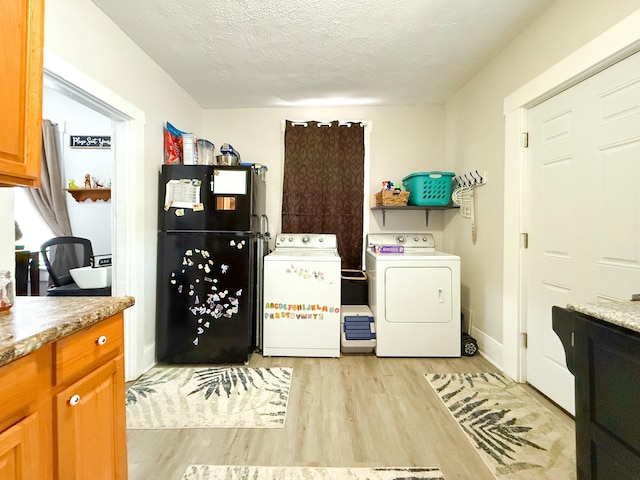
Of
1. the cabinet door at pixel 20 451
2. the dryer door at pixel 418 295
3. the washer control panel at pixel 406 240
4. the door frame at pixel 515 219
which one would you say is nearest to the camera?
the cabinet door at pixel 20 451

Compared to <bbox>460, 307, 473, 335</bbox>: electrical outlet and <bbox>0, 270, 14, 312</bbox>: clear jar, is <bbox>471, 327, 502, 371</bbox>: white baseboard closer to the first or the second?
<bbox>460, 307, 473, 335</bbox>: electrical outlet

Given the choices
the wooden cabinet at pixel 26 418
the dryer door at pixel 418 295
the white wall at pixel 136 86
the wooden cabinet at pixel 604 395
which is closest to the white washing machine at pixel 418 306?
the dryer door at pixel 418 295

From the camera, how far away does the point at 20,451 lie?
686mm

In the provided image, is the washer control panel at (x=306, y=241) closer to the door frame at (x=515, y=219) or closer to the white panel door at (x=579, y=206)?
the door frame at (x=515, y=219)

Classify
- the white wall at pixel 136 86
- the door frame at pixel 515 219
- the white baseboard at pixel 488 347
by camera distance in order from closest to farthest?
the white wall at pixel 136 86, the door frame at pixel 515 219, the white baseboard at pixel 488 347

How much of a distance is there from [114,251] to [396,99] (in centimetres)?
291

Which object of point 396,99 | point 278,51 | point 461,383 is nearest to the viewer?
point 461,383

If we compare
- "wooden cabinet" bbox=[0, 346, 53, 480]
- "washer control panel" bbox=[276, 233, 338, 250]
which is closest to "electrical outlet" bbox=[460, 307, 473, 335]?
"washer control panel" bbox=[276, 233, 338, 250]

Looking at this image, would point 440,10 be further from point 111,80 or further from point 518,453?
point 518,453

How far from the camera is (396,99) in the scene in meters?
3.13

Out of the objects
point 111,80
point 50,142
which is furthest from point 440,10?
point 50,142

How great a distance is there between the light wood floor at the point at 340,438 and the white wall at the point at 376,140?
1.81m

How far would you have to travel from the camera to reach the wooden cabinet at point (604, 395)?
31.0 inches

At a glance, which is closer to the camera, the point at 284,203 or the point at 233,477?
the point at 233,477
